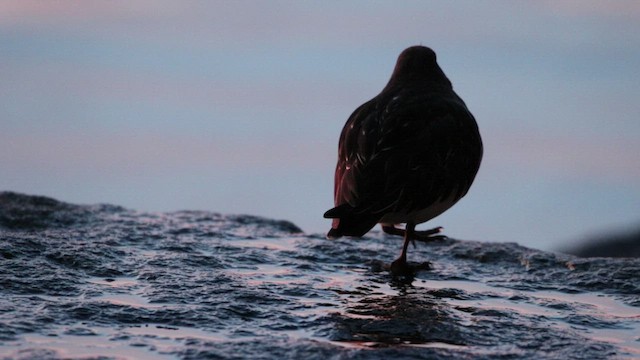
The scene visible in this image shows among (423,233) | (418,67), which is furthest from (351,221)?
(418,67)

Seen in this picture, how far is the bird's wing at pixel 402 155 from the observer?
19.5ft

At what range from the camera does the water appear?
13.7 ft

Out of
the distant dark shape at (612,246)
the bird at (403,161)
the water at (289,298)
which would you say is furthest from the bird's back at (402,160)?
the distant dark shape at (612,246)

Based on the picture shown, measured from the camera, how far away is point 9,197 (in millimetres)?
8898

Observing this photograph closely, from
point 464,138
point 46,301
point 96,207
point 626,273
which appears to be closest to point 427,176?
point 464,138

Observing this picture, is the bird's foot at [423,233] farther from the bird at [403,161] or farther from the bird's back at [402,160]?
the bird's back at [402,160]

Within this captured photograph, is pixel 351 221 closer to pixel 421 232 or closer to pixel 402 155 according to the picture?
pixel 402 155

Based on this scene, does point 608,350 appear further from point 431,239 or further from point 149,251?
point 149,251

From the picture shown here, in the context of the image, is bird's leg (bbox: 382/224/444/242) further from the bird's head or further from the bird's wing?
the bird's head

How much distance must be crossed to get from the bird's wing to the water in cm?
58

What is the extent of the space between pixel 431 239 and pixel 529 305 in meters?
1.70

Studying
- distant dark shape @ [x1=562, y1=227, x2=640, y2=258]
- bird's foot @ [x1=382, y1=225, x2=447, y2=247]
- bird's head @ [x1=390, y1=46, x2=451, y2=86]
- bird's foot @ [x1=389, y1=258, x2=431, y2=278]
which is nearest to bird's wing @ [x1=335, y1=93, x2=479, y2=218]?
bird's foot @ [x1=389, y1=258, x2=431, y2=278]

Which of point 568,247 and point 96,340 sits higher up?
point 568,247

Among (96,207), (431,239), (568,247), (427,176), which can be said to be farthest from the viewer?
(568,247)
